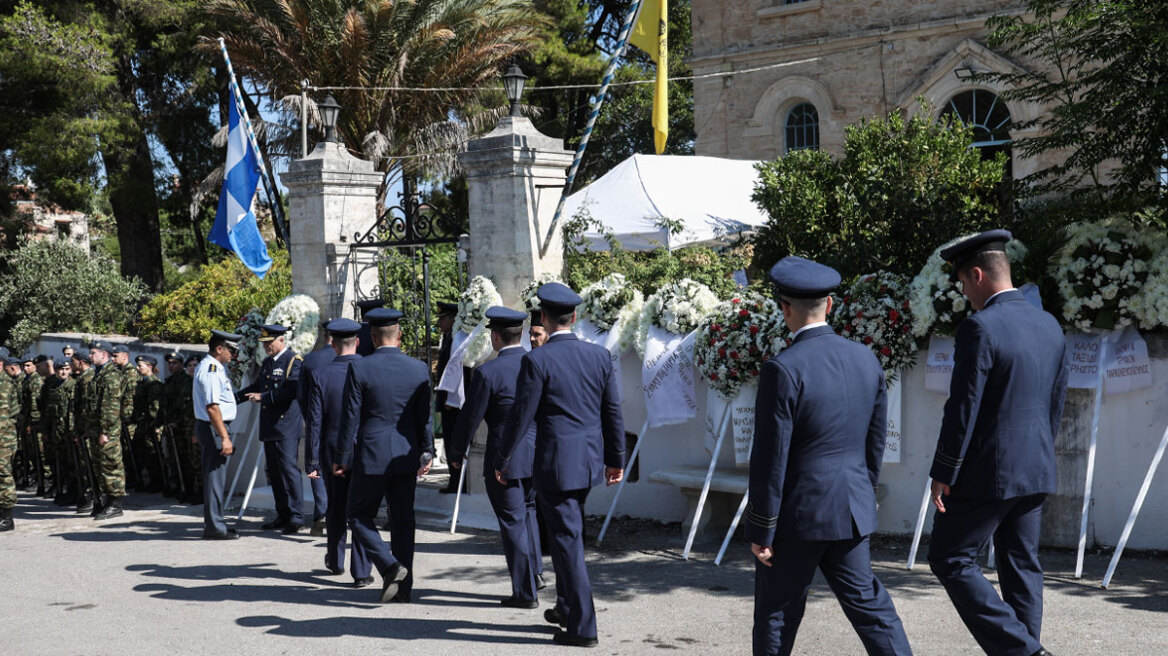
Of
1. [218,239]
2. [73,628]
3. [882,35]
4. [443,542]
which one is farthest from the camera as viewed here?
[882,35]

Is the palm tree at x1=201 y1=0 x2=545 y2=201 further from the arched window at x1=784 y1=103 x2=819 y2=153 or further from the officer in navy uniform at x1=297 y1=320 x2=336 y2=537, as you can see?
the officer in navy uniform at x1=297 y1=320 x2=336 y2=537

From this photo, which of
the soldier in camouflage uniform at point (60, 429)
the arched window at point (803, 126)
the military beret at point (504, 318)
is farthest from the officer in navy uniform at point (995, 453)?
the arched window at point (803, 126)

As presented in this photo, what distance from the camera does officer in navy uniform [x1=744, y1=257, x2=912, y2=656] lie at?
4.44 meters

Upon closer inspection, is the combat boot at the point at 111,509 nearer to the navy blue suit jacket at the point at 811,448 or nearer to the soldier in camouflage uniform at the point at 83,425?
the soldier in camouflage uniform at the point at 83,425

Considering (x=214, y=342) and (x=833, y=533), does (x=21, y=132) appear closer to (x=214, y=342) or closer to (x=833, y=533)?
(x=214, y=342)

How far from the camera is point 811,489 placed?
448 cm

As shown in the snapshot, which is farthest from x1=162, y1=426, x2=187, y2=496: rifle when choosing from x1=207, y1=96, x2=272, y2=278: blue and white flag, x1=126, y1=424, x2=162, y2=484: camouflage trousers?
x1=207, y1=96, x2=272, y2=278: blue and white flag

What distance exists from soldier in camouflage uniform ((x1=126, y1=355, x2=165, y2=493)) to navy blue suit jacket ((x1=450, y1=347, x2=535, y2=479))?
664cm

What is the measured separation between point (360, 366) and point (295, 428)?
10.6ft

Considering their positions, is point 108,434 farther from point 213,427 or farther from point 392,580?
point 392,580

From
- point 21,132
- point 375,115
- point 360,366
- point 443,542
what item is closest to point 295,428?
point 443,542

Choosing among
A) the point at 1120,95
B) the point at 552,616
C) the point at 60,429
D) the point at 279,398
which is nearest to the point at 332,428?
the point at 279,398

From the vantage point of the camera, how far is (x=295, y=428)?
10.3 m

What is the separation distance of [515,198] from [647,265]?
1.39 metres
